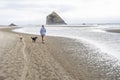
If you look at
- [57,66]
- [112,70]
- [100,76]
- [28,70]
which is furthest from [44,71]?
[112,70]

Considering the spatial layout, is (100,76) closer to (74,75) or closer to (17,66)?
(74,75)

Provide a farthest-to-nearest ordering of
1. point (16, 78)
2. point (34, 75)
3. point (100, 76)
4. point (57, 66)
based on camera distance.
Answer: point (57, 66) → point (100, 76) → point (34, 75) → point (16, 78)

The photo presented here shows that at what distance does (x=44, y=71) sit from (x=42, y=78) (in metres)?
1.66

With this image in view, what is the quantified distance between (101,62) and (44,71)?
18.0 ft

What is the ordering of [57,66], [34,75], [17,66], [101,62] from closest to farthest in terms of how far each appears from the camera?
[34,75], [17,66], [57,66], [101,62]

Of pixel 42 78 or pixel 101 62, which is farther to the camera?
pixel 101 62

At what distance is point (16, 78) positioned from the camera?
12.5 m

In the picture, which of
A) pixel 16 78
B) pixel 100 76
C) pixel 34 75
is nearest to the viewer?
pixel 16 78

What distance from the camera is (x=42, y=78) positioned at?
13086mm

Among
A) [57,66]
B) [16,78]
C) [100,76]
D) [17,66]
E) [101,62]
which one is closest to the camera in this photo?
[16,78]

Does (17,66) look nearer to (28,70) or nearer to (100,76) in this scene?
(28,70)

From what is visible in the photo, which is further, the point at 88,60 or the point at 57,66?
the point at 88,60

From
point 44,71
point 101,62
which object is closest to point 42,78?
point 44,71

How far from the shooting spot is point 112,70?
15875mm
